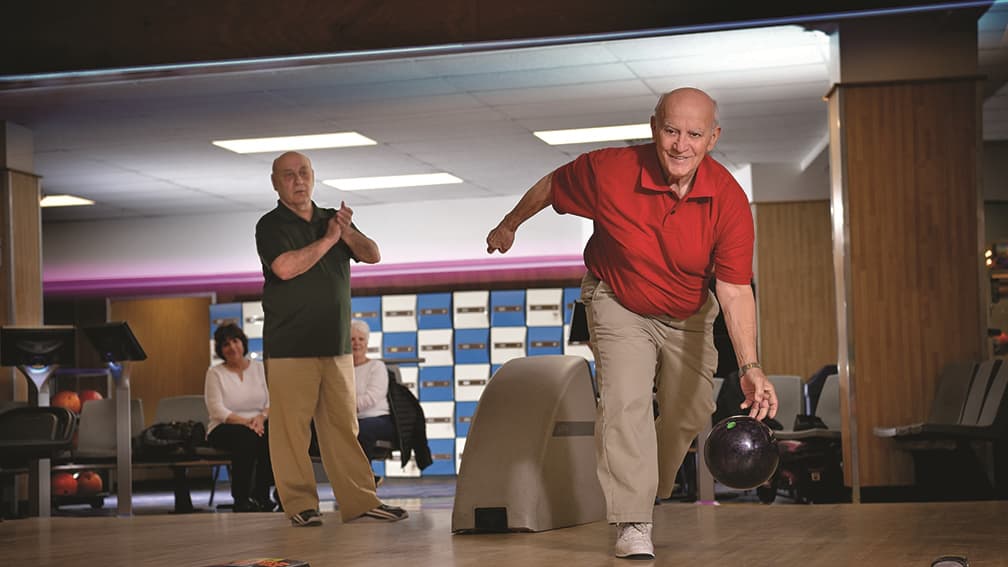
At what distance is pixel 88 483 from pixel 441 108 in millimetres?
4193

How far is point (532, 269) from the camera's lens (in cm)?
1312

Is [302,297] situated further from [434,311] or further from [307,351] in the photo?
[434,311]

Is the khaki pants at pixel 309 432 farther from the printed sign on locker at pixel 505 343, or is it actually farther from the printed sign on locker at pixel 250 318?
the printed sign on locker at pixel 250 318

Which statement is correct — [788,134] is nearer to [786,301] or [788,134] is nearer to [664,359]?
[786,301]

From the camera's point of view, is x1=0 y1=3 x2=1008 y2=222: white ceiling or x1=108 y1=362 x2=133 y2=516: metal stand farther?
x1=0 y1=3 x2=1008 y2=222: white ceiling

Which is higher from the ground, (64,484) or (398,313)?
(398,313)

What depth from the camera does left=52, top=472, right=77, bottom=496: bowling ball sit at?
9.56 meters

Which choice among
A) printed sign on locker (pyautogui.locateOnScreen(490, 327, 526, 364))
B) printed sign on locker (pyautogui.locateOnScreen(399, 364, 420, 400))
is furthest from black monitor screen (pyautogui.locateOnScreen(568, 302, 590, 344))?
printed sign on locker (pyautogui.locateOnScreen(399, 364, 420, 400))

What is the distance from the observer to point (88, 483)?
9.66 metres

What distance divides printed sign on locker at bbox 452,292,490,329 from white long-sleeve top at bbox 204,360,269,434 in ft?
19.3

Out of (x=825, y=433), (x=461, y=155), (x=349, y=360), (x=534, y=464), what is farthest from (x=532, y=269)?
(x=534, y=464)

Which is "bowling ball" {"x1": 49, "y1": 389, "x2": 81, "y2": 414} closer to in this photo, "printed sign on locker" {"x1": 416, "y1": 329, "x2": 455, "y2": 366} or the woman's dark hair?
"printed sign on locker" {"x1": 416, "y1": 329, "x2": 455, "y2": 366}

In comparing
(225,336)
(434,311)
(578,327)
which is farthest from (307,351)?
(434,311)

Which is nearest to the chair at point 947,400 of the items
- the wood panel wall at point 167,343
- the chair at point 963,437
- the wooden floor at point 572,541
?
the chair at point 963,437
